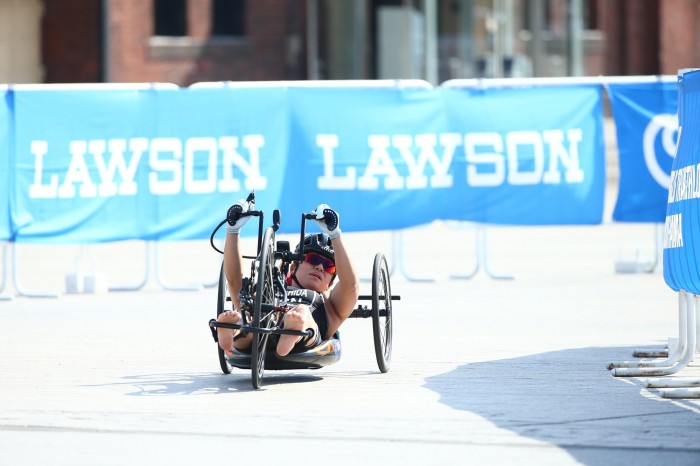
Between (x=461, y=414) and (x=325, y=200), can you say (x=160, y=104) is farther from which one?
(x=461, y=414)

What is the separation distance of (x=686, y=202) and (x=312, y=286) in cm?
212

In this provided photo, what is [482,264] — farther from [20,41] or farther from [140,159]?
[20,41]

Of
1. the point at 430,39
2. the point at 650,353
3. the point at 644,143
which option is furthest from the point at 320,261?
the point at 430,39

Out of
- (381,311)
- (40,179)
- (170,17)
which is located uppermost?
(170,17)

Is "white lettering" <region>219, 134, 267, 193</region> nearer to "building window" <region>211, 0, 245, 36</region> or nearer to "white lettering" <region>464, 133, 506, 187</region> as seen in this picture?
"white lettering" <region>464, 133, 506, 187</region>

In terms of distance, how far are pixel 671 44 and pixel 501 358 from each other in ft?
80.2

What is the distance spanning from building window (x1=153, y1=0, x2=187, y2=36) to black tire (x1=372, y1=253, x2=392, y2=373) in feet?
76.2

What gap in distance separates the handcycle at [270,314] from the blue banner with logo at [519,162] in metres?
5.92

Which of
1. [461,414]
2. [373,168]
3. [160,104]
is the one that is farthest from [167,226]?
[461,414]

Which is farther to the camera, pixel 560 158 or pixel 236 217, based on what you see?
pixel 560 158

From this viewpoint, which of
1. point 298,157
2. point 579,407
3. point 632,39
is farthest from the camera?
point 632,39

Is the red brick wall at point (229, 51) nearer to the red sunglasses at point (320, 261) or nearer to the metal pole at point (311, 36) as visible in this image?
the metal pole at point (311, 36)

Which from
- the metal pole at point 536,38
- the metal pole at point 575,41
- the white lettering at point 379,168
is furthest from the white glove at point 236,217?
the metal pole at point 575,41

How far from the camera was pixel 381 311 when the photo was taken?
8.55 metres
